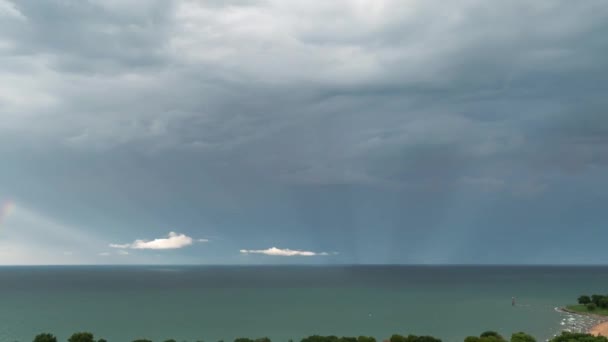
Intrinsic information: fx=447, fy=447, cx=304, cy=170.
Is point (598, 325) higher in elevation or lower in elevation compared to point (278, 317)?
lower

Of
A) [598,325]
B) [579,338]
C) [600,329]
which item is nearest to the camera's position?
[579,338]

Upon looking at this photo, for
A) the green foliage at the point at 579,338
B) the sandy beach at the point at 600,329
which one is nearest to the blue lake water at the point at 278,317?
the sandy beach at the point at 600,329

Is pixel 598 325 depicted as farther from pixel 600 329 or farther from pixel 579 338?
pixel 579 338

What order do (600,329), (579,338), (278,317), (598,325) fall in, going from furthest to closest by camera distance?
(278,317)
(598,325)
(600,329)
(579,338)

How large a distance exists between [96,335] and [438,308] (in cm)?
9741

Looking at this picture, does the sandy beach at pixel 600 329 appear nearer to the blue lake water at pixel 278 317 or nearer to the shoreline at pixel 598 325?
the shoreline at pixel 598 325

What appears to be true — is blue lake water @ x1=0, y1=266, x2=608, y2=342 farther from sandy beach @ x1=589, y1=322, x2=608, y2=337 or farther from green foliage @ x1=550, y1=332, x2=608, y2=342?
green foliage @ x1=550, y1=332, x2=608, y2=342

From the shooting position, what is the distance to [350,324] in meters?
110

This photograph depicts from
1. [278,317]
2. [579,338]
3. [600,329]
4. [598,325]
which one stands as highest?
[278,317]

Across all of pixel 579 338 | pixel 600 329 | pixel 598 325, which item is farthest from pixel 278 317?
pixel 598 325

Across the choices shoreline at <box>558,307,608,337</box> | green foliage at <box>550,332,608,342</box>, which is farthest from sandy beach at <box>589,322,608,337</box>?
green foliage at <box>550,332,608,342</box>

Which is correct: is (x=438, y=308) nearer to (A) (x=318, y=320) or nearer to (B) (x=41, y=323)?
(A) (x=318, y=320)

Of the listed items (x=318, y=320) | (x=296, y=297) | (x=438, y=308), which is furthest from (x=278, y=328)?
(x=296, y=297)

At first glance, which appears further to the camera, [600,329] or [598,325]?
[598,325]
